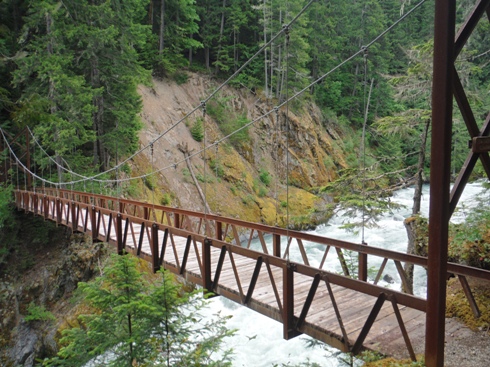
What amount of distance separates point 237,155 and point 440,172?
17.3 metres

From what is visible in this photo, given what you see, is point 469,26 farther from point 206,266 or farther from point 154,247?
point 154,247

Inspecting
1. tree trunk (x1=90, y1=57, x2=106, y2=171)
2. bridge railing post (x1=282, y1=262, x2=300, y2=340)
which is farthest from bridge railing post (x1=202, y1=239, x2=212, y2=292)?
tree trunk (x1=90, y1=57, x2=106, y2=171)

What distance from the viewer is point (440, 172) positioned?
2.44 meters

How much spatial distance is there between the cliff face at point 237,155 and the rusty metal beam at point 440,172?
11.7 metres

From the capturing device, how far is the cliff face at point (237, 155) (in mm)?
16031

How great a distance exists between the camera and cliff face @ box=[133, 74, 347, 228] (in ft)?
52.6

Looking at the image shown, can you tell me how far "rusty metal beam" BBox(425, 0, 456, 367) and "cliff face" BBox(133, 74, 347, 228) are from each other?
38.5 ft

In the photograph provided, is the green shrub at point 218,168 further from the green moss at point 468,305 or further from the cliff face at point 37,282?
the green moss at point 468,305

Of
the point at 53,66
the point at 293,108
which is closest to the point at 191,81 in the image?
the point at 293,108

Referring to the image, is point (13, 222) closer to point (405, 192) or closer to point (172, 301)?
point (172, 301)

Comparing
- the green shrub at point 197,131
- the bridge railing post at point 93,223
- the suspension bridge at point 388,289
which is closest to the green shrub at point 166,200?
the green shrub at point 197,131

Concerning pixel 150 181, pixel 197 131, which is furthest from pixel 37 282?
pixel 197 131

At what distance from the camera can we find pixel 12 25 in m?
14.3

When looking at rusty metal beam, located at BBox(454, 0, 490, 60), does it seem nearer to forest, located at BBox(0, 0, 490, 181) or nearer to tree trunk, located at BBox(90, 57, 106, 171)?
forest, located at BBox(0, 0, 490, 181)
